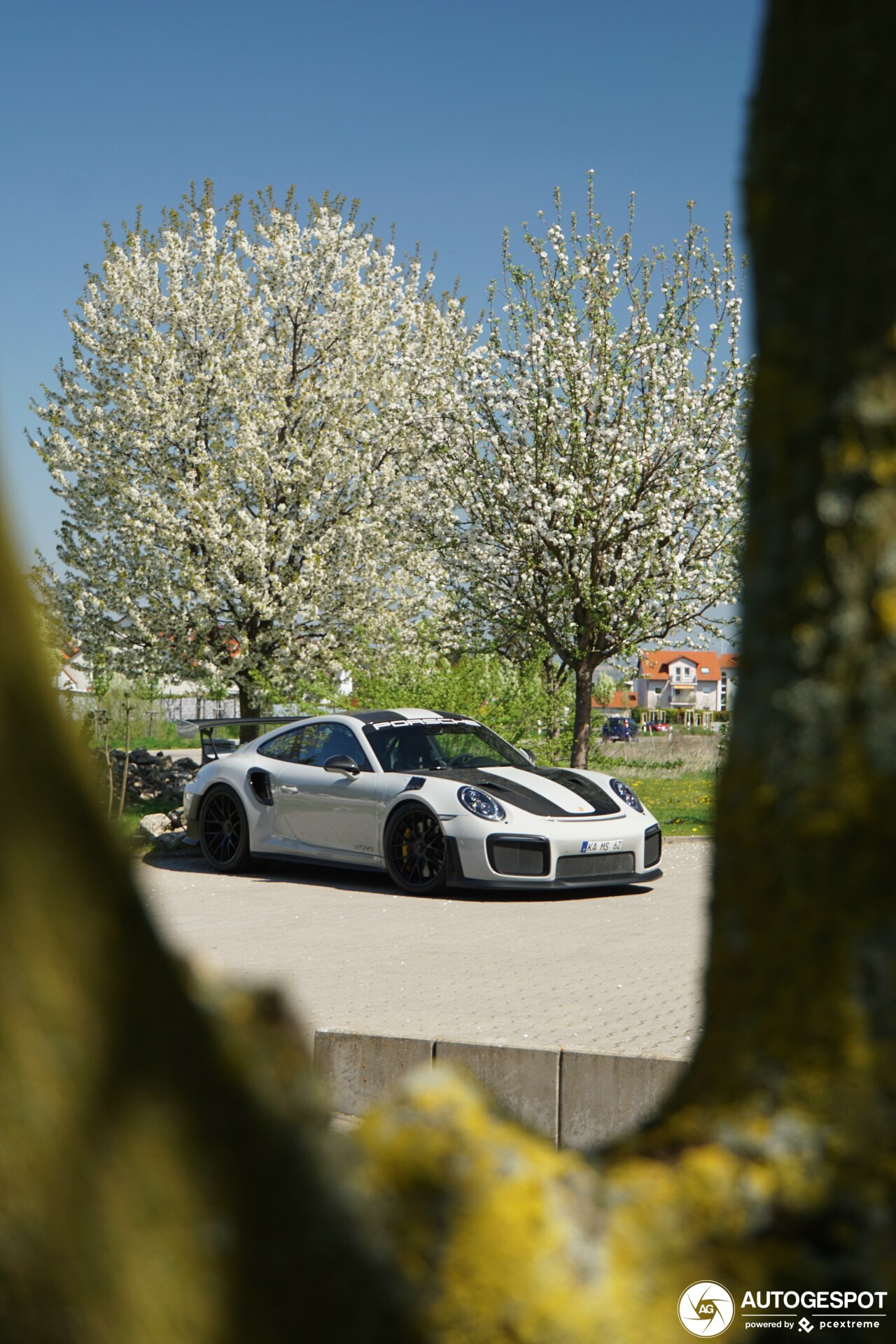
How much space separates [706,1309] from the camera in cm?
117

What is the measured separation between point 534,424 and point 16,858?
18812 mm

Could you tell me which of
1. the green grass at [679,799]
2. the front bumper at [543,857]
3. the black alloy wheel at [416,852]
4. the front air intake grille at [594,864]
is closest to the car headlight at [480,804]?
the front bumper at [543,857]

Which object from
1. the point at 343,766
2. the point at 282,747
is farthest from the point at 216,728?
the point at 343,766

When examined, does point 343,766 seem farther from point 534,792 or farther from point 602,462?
point 602,462

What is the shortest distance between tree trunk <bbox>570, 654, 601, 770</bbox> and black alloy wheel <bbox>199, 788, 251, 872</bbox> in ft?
22.3

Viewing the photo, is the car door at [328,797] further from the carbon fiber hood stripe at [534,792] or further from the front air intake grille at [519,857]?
the front air intake grille at [519,857]

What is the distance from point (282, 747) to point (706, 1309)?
11.0 m

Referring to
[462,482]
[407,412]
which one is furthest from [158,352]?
[462,482]

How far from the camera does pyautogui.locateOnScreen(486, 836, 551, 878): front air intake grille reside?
10227 millimetres

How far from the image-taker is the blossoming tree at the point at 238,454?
837 inches

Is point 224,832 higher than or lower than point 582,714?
lower

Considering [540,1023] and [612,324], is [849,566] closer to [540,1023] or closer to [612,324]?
[540,1023]

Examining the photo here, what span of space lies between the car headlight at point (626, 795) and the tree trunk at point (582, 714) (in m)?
6.46

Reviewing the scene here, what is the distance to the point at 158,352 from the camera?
2175 centimetres
